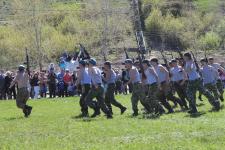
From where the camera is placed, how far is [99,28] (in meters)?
69.9

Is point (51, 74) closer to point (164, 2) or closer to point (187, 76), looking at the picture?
point (187, 76)

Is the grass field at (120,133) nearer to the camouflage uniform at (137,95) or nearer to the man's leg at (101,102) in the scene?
the man's leg at (101,102)

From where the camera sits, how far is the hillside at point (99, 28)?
6781 centimetres

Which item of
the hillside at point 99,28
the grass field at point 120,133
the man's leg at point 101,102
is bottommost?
the grass field at point 120,133

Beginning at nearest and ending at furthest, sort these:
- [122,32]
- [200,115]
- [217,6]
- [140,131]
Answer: [140,131], [200,115], [122,32], [217,6]

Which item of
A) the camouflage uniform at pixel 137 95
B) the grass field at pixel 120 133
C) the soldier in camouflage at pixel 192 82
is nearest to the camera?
the grass field at pixel 120 133

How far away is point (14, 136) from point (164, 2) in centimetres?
7026

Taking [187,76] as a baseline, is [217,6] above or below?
above

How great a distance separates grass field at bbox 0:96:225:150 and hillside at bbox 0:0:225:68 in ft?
148

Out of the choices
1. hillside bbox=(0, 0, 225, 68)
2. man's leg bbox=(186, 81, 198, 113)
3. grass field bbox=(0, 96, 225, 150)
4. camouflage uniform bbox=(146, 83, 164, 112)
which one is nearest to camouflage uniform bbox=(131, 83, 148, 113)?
camouflage uniform bbox=(146, 83, 164, 112)

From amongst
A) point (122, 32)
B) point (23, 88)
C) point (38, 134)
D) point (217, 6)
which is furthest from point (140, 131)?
point (217, 6)

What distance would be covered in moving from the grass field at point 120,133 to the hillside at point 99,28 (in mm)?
45032

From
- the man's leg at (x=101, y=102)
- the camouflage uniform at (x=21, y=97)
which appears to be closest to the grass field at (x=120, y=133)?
the man's leg at (x=101, y=102)

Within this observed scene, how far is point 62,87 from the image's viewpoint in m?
38.2
